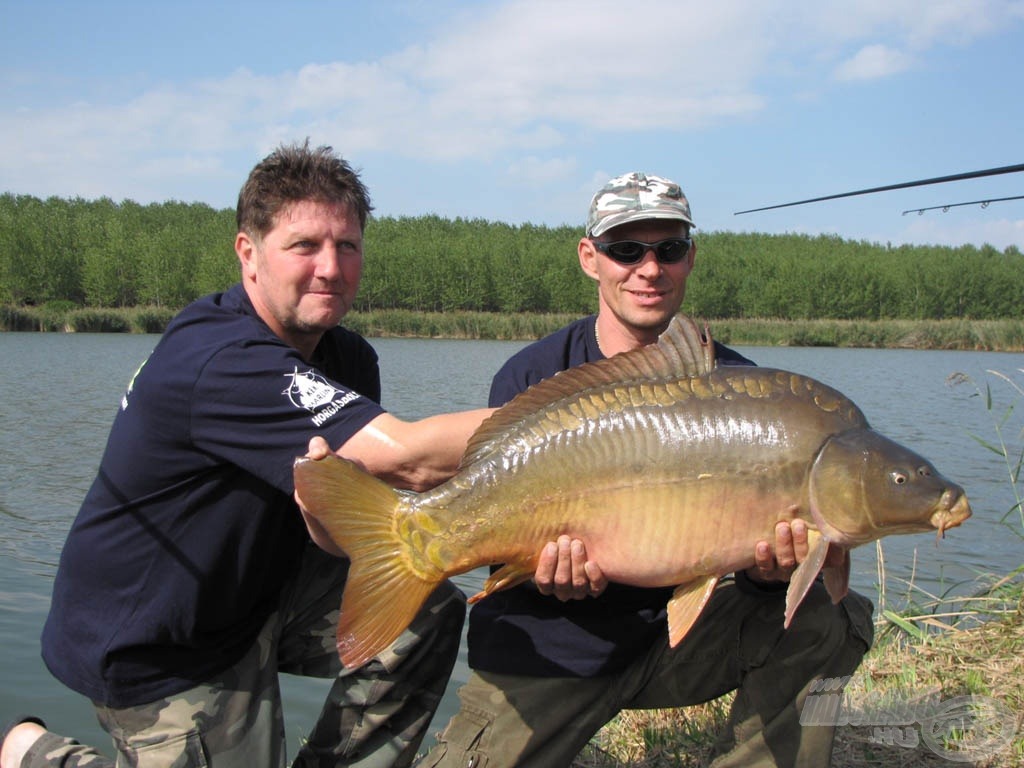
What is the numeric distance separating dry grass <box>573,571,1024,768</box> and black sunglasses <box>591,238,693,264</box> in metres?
1.65

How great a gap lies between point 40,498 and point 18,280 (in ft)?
152

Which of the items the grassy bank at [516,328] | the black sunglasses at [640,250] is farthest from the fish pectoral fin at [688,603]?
the grassy bank at [516,328]

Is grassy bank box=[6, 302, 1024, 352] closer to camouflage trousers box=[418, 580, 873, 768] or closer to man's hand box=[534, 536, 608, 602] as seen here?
camouflage trousers box=[418, 580, 873, 768]

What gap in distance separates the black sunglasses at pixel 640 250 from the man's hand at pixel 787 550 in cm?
107

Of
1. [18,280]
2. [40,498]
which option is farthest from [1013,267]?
[40,498]

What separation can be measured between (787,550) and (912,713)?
1290 mm

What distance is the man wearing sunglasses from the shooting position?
108 inches

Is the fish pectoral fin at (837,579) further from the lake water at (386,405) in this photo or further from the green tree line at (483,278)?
the green tree line at (483,278)

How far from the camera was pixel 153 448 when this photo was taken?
2604mm

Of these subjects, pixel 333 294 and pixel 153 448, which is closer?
pixel 153 448

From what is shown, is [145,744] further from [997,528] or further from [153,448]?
[997,528]

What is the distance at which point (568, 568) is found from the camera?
7.77 feet
